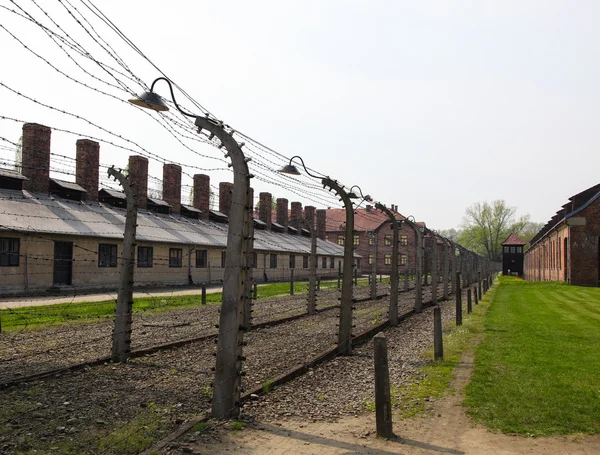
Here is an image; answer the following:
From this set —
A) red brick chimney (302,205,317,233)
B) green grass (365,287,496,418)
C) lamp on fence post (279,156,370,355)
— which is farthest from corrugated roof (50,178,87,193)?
red brick chimney (302,205,317,233)

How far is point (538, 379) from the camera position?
8422 millimetres

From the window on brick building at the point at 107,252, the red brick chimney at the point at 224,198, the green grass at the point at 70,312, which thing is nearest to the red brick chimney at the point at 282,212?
the red brick chimney at the point at 224,198

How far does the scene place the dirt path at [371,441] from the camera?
536 cm

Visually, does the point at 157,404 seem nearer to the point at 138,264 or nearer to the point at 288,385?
the point at 288,385

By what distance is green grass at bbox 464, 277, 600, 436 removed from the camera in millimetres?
6332

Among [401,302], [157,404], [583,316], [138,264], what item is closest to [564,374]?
[157,404]

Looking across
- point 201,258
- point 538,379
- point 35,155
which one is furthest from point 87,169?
point 538,379

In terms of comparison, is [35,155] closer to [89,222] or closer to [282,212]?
[89,222]

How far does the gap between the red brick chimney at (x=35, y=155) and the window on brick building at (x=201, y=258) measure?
10387 millimetres

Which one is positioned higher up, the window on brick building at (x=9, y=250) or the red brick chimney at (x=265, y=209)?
the red brick chimney at (x=265, y=209)

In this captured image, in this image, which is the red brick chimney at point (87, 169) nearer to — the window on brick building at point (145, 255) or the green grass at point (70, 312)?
the window on brick building at point (145, 255)

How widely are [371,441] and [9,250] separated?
22.3 m

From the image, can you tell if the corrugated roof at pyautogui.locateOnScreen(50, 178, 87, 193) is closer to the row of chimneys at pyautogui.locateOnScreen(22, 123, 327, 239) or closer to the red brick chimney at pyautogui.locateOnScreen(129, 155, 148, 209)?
the row of chimneys at pyautogui.locateOnScreen(22, 123, 327, 239)

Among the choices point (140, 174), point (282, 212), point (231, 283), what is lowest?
point (231, 283)
